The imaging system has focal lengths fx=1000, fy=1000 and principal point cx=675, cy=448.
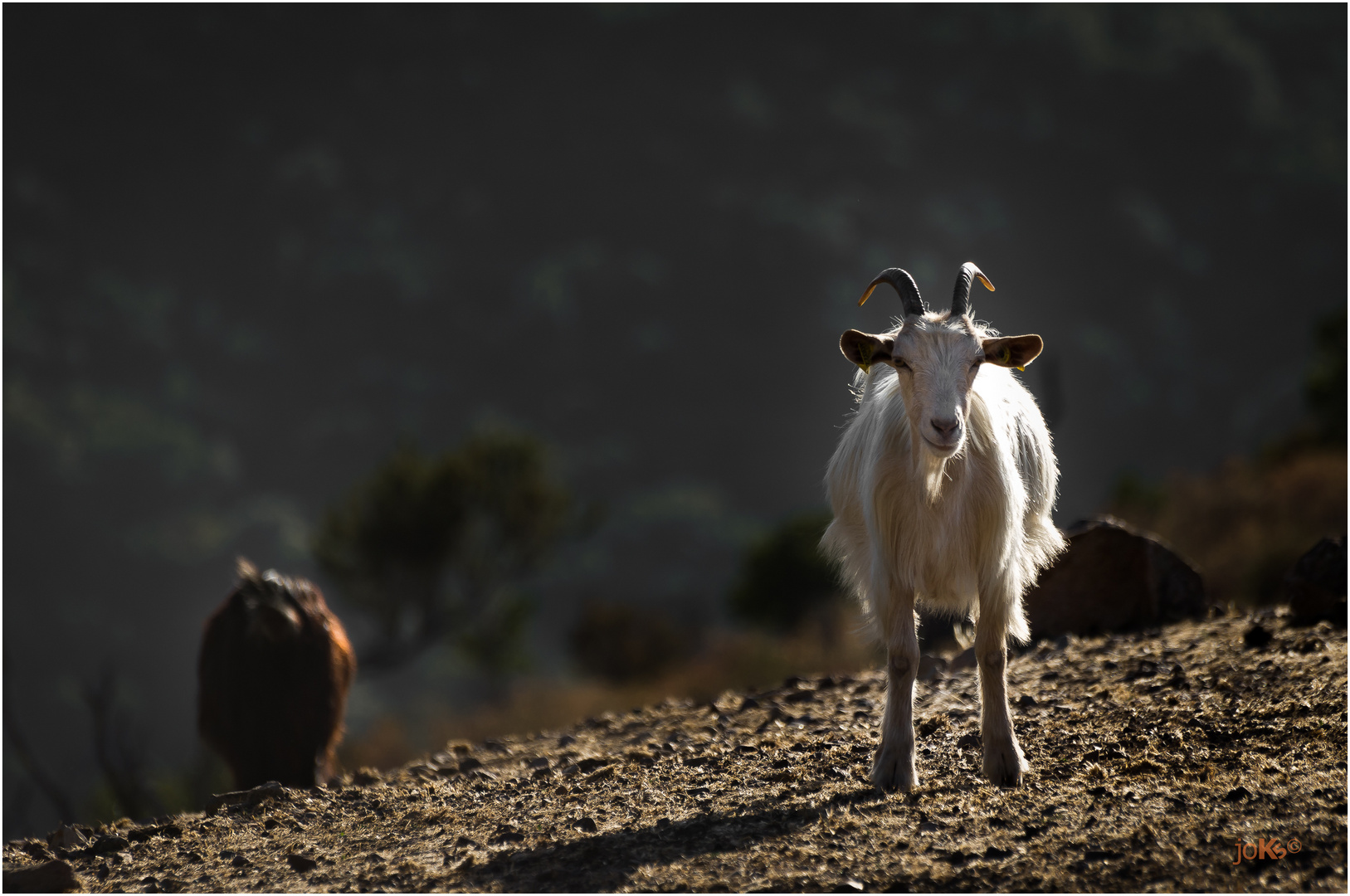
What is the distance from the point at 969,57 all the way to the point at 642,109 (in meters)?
45.3

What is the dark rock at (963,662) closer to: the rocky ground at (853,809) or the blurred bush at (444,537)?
the rocky ground at (853,809)

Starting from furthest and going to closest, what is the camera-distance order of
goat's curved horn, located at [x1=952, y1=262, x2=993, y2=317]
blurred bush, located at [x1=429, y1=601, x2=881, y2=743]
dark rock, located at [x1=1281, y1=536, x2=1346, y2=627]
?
blurred bush, located at [x1=429, y1=601, x2=881, y2=743] → dark rock, located at [x1=1281, y1=536, x2=1346, y2=627] → goat's curved horn, located at [x1=952, y1=262, x2=993, y2=317]

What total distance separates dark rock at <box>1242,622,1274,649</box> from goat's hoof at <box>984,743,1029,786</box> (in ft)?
9.08

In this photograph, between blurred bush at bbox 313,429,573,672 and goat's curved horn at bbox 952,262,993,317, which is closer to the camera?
goat's curved horn at bbox 952,262,993,317

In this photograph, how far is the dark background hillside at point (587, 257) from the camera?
84.0 meters

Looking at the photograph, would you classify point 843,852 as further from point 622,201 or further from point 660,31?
point 660,31

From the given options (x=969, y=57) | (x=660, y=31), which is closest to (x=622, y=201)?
(x=660, y=31)

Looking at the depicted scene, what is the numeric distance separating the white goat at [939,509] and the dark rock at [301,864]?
2461mm

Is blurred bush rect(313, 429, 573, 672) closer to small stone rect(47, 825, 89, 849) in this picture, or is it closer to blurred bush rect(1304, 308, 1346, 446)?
blurred bush rect(1304, 308, 1346, 446)

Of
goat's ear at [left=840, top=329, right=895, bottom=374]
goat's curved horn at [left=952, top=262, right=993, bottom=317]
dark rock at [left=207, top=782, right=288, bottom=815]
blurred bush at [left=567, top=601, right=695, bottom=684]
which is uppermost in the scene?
blurred bush at [left=567, top=601, right=695, bottom=684]

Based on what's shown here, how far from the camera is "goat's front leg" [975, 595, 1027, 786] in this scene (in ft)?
15.0

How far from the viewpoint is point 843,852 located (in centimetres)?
375

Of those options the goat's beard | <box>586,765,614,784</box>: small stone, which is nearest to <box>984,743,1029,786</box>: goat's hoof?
the goat's beard

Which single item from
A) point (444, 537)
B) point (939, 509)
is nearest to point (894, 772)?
point (939, 509)
